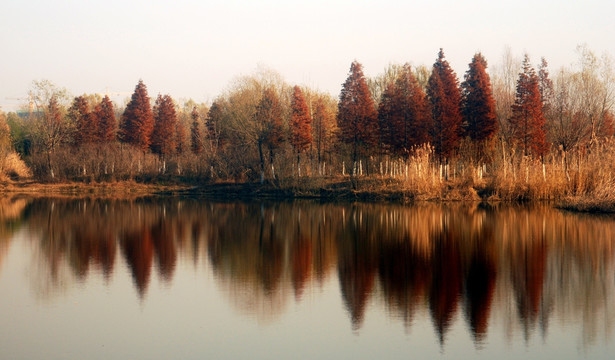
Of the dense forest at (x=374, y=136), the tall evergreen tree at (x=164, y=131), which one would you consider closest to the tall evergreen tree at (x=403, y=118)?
the dense forest at (x=374, y=136)

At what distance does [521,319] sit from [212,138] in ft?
174

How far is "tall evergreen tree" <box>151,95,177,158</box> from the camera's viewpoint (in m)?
63.7

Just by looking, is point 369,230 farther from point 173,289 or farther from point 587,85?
point 587,85

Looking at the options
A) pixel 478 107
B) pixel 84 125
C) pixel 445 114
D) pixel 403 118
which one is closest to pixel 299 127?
pixel 403 118

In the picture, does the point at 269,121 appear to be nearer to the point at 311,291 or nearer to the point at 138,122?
the point at 138,122

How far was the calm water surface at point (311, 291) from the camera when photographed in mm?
10969

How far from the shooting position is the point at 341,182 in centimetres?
4791

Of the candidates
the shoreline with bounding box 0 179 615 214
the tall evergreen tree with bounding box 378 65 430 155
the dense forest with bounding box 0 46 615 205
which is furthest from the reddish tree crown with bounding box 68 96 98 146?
the tall evergreen tree with bounding box 378 65 430 155

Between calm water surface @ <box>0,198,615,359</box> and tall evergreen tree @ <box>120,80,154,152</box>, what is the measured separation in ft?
115

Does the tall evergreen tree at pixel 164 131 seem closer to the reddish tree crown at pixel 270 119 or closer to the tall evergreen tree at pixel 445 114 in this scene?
the reddish tree crown at pixel 270 119

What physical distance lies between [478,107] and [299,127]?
565 inches

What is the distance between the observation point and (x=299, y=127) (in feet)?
169

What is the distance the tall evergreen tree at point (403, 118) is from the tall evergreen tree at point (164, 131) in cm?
2454

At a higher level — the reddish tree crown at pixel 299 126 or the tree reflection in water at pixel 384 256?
the reddish tree crown at pixel 299 126
